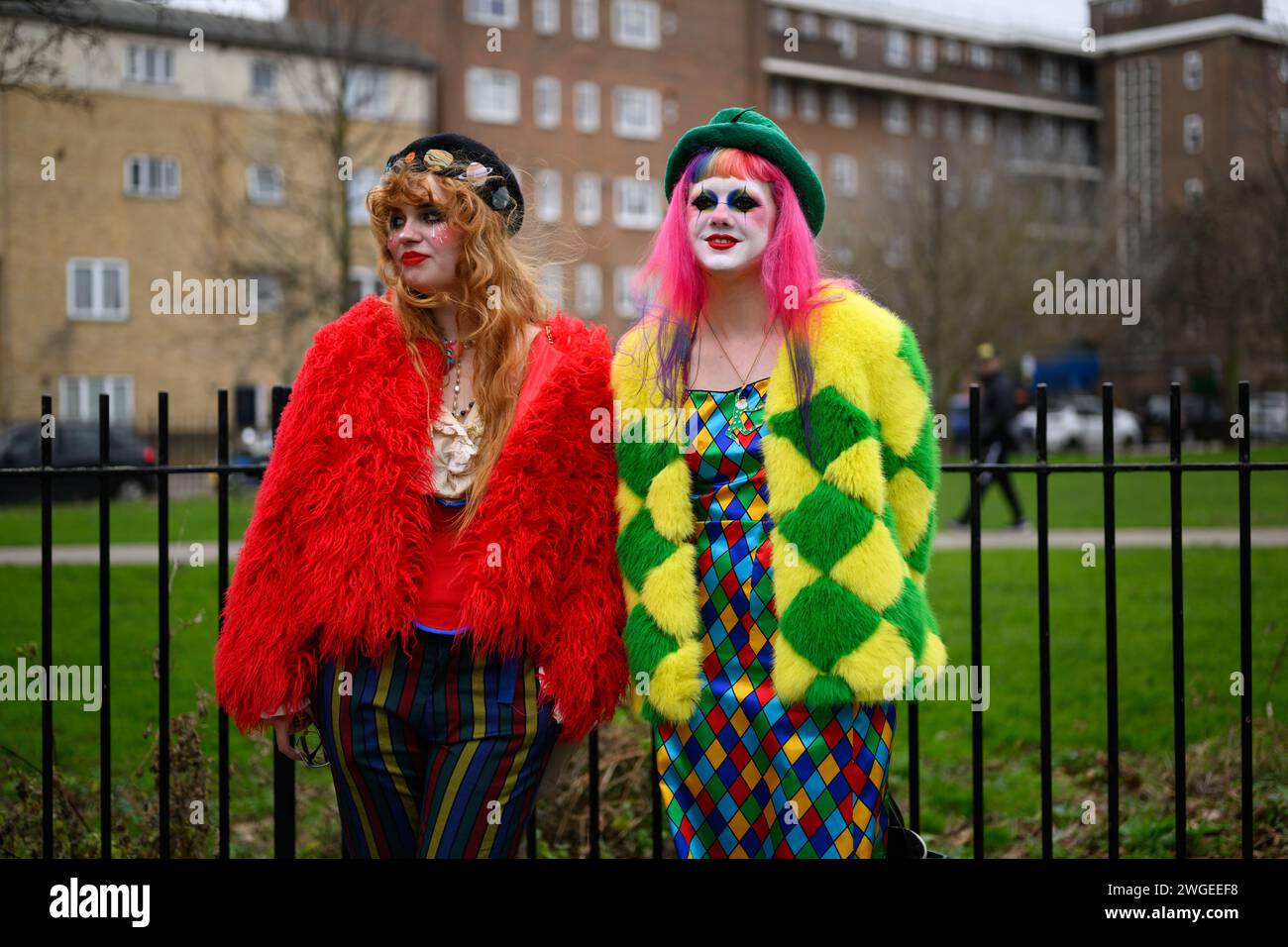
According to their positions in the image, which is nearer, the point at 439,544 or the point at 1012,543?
the point at 439,544

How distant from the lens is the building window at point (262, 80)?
24.2 meters

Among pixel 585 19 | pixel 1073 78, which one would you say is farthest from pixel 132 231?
pixel 1073 78

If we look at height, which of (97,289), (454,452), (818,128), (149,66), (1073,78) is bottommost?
(454,452)

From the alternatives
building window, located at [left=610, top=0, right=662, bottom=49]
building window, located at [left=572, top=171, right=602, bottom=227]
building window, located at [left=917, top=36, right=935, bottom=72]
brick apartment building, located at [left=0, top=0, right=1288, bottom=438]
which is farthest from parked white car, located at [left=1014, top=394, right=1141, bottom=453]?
building window, located at [left=917, top=36, right=935, bottom=72]

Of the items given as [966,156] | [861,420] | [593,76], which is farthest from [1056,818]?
[593,76]

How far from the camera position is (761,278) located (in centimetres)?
280

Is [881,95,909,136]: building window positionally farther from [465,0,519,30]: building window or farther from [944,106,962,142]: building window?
[465,0,519,30]: building window

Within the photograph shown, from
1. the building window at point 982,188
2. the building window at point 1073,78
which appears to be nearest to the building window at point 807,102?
the building window at point 1073,78

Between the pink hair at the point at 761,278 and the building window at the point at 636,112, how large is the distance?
39839 mm

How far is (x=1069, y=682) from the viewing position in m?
6.40

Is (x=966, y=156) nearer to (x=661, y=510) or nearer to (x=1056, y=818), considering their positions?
(x=1056, y=818)

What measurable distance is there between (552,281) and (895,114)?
5023 centimetres

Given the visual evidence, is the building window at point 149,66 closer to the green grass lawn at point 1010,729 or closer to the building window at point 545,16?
the building window at point 545,16

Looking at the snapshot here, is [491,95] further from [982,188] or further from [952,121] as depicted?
[952,121]
